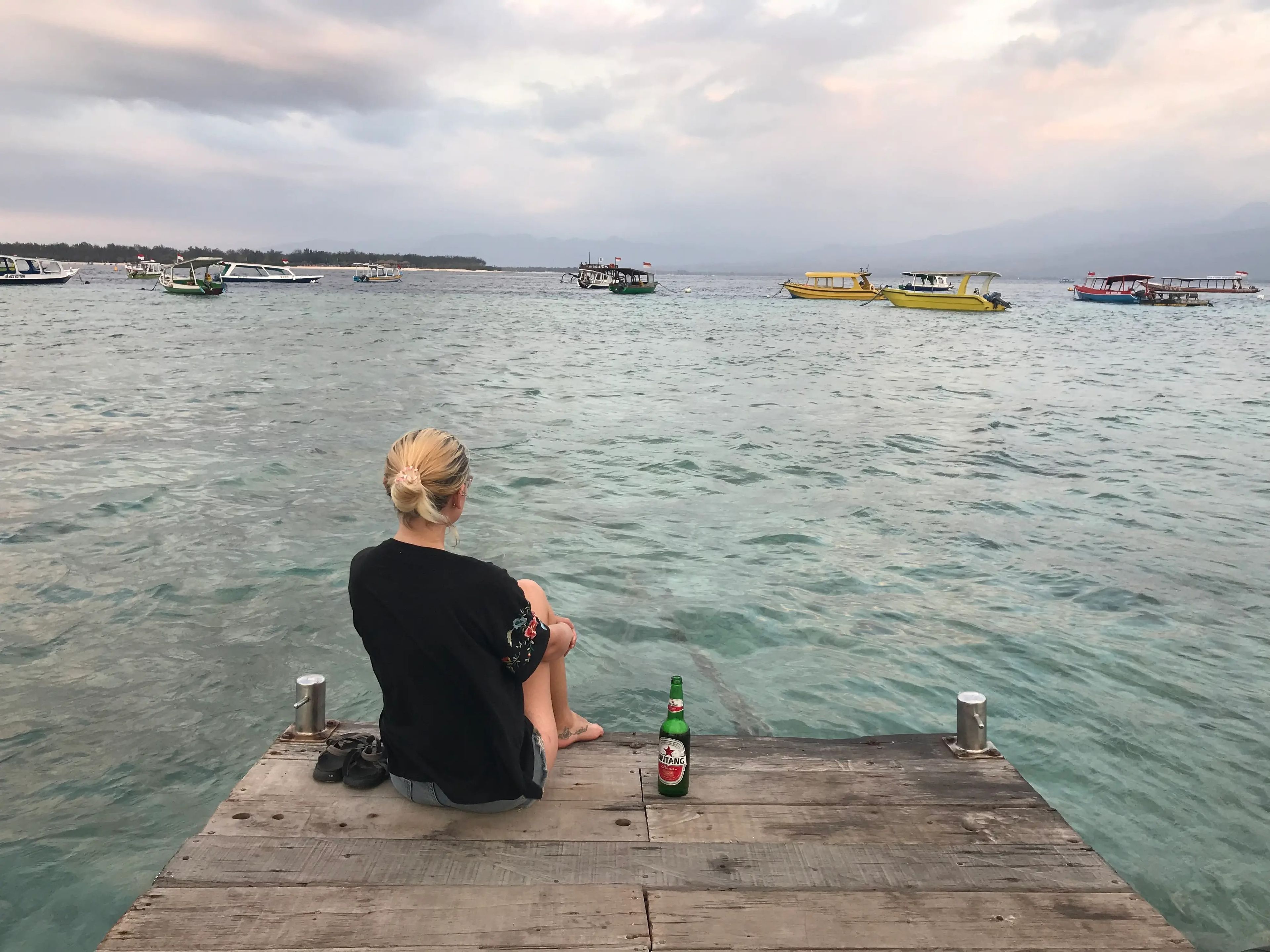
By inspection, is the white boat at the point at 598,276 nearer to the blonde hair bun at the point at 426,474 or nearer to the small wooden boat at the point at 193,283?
the small wooden boat at the point at 193,283

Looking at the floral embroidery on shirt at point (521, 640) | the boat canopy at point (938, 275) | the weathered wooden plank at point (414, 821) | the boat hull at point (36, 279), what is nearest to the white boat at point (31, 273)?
the boat hull at point (36, 279)

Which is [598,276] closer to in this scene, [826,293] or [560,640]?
[826,293]

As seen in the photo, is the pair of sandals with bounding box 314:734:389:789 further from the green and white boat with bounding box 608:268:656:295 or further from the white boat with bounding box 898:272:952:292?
the green and white boat with bounding box 608:268:656:295

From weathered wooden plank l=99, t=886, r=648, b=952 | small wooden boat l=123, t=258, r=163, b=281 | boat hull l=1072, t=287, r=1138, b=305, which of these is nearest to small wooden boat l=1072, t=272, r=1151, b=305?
boat hull l=1072, t=287, r=1138, b=305

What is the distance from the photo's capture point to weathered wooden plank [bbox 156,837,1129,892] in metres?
3.13

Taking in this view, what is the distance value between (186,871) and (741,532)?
27.1 ft

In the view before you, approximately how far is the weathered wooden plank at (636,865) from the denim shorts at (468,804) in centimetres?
19

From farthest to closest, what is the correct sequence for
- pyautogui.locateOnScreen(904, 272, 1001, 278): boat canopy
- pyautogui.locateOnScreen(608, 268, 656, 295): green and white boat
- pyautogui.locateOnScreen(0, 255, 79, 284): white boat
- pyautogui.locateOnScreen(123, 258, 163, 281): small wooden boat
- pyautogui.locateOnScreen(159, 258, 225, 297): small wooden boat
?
pyautogui.locateOnScreen(123, 258, 163, 281): small wooden boat → pyautogui.locateOnScreen(608, 268, 656, 295): green and white boat → pyautogui.locateOnScreen(0, 255, 79, 284): white boat → pyautogui.locateOnScreen(159, 258, 225, 297): small wooden boat → pyautogui.locateOnScreen(904, 272, 1001, 278): boat canopy

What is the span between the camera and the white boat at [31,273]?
245ft

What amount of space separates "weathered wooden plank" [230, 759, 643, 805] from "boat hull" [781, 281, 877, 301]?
8417 cm

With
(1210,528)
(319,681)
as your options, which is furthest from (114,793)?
(1210,528)

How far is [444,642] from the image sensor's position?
3180mm

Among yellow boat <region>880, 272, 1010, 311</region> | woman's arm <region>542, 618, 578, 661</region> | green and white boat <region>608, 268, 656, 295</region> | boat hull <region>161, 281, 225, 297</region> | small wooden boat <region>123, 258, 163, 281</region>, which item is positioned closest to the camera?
woman's arm <region>542, 618, 578, 661</region>

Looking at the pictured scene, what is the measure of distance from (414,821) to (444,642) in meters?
0.88
